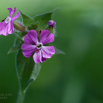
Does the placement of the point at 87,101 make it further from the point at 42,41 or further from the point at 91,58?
the point at 42,41

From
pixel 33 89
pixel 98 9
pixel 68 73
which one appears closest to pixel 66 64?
pixel 68 73

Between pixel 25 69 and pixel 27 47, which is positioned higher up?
pixel 27 47

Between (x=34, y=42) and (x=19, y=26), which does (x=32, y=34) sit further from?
(x=19, y=26)

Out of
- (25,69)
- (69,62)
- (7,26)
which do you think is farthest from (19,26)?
(69,62)

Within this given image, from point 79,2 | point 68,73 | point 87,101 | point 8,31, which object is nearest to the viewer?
point 8,31

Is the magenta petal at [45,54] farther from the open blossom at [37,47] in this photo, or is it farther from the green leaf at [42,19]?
the green leaf at [42,19]

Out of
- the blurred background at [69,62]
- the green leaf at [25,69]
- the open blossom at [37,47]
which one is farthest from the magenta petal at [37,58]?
the blurred background at [69,62]

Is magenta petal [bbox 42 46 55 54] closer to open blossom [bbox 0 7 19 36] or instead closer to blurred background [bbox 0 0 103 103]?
open blossom [bbox 0 7 19 36]
